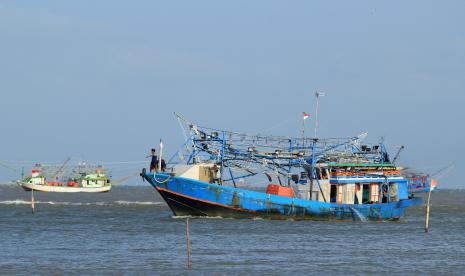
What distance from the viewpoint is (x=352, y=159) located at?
60312 millimetres

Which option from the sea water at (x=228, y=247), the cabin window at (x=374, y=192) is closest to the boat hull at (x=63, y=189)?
the sea water at (x=228, y=247)

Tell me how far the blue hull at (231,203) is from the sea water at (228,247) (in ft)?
2.21

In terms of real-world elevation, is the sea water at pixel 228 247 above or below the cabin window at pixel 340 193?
below

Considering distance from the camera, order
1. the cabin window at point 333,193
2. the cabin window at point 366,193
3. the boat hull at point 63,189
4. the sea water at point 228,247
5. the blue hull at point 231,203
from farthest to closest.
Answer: the boat hull at point 63,189, the cabin window at point 366,193, the cabin window at point 333,193, the blue hull at point 231,203, the sea water at point 228,247

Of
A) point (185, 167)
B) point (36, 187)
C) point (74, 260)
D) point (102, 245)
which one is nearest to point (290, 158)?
point (185, 167)

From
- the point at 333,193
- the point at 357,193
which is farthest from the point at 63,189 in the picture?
the point at 357,193

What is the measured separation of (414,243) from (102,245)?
53.1 feet

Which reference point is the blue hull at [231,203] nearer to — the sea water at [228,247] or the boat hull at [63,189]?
the sea water at [228,247]

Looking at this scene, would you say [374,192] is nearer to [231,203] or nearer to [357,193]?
[357,193]

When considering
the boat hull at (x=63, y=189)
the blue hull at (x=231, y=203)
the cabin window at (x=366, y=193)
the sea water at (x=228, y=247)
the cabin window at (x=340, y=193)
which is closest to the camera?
the sea water at (x=228, y=247)

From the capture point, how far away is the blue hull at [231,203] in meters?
55.2

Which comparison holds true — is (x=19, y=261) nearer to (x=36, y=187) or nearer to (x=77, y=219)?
(x=77, y=219)

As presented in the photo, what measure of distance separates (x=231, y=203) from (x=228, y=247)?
13.1 m

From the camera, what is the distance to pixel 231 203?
5566 centimetres
